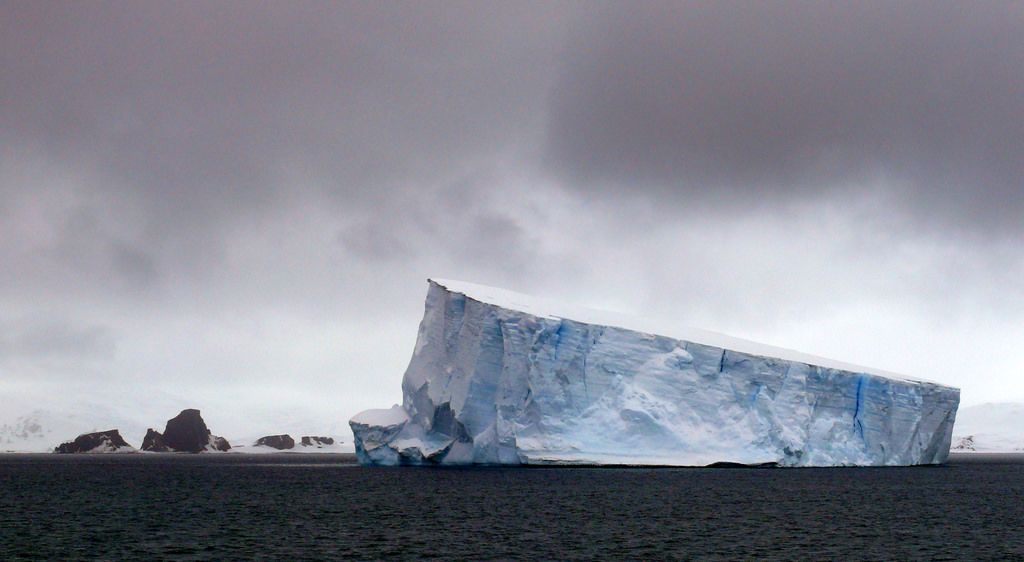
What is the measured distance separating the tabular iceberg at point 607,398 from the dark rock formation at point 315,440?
9984 cm

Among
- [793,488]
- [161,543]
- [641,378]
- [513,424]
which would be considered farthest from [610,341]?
[161,543]

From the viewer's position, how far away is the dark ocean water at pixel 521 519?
19.6 m

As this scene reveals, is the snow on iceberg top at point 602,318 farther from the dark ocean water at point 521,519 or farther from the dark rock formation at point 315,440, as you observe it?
the dark rock formation at point 315,440

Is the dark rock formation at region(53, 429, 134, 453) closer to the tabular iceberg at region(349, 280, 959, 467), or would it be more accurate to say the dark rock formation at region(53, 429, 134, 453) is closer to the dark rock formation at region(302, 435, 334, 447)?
the dark rock formation at region(302, 435, 334, 447)

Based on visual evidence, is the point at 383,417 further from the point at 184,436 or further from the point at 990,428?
the point at 990,428

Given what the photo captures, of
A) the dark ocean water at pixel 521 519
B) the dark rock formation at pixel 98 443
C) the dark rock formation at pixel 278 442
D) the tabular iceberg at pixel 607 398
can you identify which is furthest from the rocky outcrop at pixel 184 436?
the dark ocean water at pixel 521 519

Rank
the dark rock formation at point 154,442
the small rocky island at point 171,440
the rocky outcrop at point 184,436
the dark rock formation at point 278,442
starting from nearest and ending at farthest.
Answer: the rocky outcrop at point 184,436 < the small rocky island at point 171,440 < the dark rock formation at point 154,442 < the dark rock formation at point 278,442

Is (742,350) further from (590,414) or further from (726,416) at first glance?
(590,414)

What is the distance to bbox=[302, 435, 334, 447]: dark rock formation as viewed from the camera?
468 ft

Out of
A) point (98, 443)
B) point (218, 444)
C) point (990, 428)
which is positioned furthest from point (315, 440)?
point (990, 428)

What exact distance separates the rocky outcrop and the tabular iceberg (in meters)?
85.5

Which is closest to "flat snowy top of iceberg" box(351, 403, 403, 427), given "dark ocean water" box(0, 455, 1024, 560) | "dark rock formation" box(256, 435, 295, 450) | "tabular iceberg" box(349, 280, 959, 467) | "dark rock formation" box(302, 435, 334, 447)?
"tabular iceberg" box(349, 280, 959, 467)

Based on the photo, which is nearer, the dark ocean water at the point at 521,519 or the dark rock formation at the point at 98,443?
the dark ocean water at the point at 521,519

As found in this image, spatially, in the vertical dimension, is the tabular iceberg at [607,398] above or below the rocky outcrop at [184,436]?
above
